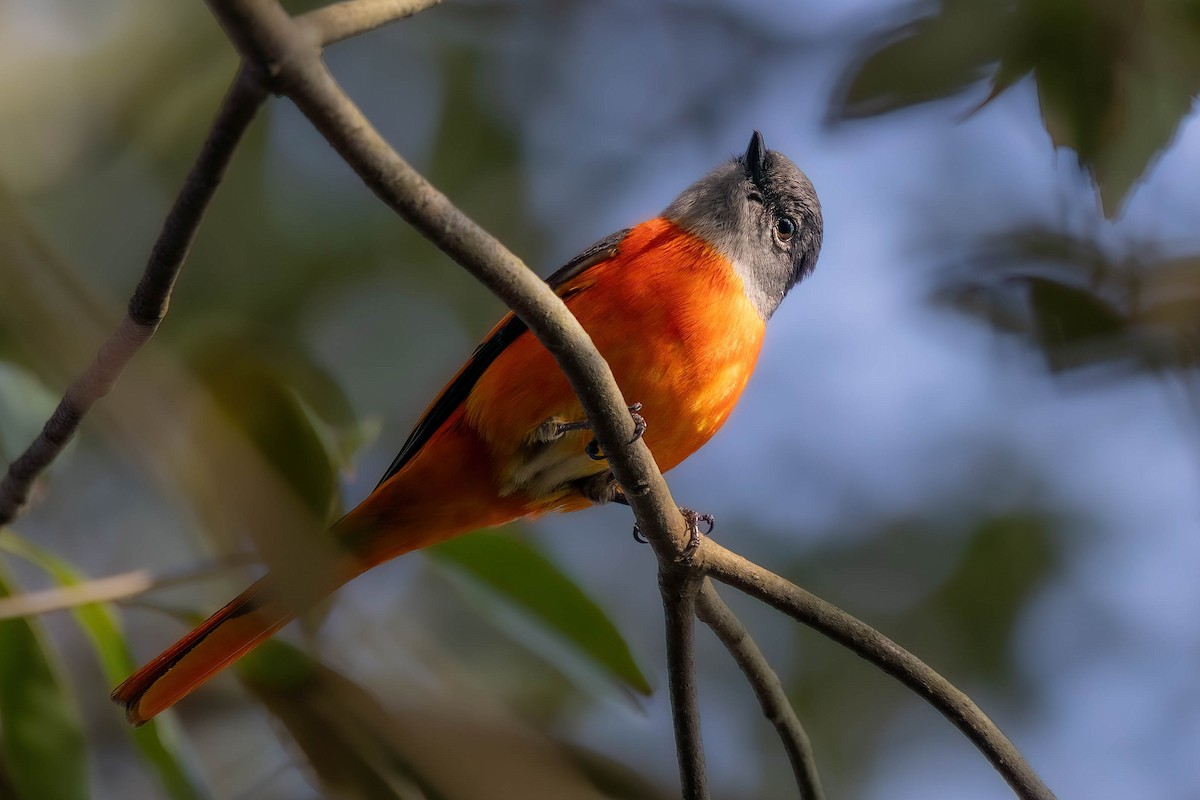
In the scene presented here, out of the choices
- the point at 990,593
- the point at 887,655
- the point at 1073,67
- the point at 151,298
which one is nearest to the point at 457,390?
the point at 887,655

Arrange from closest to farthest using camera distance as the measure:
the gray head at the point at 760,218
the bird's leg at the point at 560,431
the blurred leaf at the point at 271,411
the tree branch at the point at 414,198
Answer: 1. the tree branch at the point at 414,198
2. the blurred leaf at the point at 271,411
3. the bird's leg at the point at 560,431
4. the gray head at the point at 760,218

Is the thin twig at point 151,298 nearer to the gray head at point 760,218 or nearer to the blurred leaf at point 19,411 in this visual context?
the blurred leaf at point 19,411

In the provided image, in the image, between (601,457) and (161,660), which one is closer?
(161,660)

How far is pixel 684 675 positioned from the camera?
2488 mm

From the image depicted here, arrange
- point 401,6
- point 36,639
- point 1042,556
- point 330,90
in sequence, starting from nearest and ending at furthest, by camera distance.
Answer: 1. point 330,90
2. point 401,6
3. point 36,639
4. point 1042,556

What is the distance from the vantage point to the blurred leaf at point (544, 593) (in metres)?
2.92

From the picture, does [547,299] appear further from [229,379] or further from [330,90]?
[229,379]

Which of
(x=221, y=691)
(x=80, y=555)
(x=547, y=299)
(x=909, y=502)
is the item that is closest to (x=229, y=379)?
(x=547, y=299)

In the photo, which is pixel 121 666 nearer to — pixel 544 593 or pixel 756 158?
pixel 544 593

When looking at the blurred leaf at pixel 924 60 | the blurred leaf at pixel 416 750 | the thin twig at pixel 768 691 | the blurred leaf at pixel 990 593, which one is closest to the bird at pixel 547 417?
the blurred leaf at pixel 416 750

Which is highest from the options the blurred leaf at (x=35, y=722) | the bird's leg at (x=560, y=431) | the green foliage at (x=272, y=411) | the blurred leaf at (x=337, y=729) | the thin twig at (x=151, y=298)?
the bird's leg at (x=560, y=431)

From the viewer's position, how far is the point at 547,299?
1.87 meters

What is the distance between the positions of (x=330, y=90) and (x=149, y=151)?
4.40 metres

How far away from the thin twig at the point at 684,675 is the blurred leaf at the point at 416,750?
212 mm
